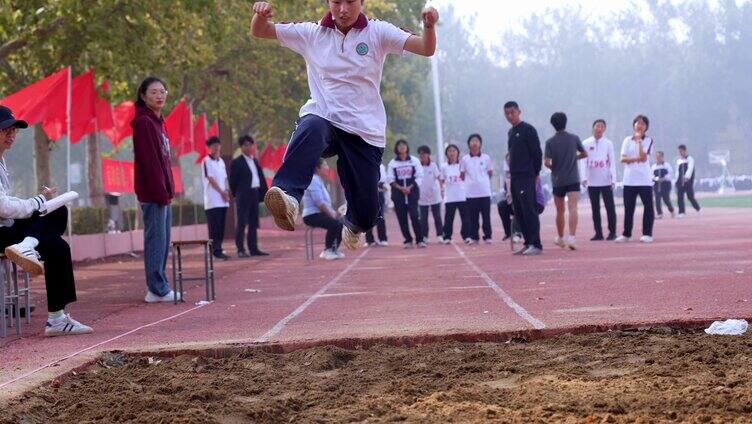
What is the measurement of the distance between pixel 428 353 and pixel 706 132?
95594 mm

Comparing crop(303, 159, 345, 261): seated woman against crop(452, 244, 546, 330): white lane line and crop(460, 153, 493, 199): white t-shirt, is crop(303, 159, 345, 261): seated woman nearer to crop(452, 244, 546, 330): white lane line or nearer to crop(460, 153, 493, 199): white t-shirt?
crop(452, 244, 546, 330): white lane line

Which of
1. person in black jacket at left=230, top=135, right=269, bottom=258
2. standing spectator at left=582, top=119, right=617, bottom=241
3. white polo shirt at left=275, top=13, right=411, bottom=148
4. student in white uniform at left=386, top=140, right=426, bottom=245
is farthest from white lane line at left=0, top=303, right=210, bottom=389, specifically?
student in white uniform at left=386, top=140, right=426, bottom=245

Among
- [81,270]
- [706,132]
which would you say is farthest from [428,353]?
[706,132]

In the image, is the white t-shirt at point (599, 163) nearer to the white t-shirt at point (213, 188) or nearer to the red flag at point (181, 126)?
the white t-shirt at point (213, 188)

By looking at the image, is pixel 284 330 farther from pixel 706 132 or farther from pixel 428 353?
pixel 706 132

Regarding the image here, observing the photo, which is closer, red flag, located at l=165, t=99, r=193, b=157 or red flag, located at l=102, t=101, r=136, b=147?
red flag, located at l=102, t=101, r=136, b=147

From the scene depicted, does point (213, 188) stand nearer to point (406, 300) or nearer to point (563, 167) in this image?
point (563, 167)

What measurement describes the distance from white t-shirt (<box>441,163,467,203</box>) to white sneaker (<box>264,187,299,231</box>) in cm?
1606

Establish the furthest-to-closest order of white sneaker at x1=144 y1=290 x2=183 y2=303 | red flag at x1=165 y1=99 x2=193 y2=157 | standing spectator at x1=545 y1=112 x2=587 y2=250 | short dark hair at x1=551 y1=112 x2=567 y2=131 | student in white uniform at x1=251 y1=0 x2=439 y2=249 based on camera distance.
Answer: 1. red flag at x1=165 y1=99 x2=193 y2=157
2. short dark hair at x1=551 y1=112 x2=567 y2=131
3. standing spectator at x1=545 y1=112 x2=587 y2=250
4. white sneaker at x1=144 y1=290 x2=183 y2=303
5. student in white uniform at x1=251 y1=0 x2=439 y2=249

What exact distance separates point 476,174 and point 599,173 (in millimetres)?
2514

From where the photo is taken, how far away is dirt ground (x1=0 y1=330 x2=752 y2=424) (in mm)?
5312

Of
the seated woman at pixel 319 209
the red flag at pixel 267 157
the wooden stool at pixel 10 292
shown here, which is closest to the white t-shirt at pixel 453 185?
the seated woman at pixel 319 209

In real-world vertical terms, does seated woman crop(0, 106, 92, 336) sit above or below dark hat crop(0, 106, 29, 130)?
below

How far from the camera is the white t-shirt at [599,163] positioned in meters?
21.0
